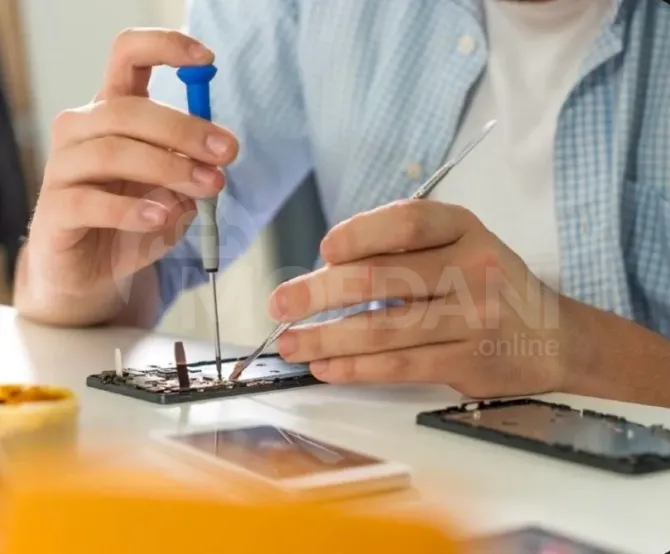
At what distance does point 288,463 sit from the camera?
465 millimetres

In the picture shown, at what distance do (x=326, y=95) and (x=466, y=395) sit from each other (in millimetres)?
562

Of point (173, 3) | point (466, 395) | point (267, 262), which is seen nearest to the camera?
point (466, 395)

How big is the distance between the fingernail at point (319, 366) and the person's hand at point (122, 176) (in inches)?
7.1

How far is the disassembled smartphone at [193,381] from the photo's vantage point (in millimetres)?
658

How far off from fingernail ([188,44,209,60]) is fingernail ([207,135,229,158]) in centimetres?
6

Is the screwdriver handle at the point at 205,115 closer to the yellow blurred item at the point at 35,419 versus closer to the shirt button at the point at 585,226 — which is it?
the yellow blurred item at the point at 35,419

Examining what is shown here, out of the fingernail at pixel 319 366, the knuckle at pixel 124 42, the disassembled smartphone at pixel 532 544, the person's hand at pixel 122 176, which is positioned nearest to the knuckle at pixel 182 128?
the person's hand at pixel 122 176

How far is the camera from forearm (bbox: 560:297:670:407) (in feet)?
2.43

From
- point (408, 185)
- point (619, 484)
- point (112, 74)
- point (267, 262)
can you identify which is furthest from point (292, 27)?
point (619, 484)

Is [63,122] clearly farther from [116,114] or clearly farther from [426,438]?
[426,438]

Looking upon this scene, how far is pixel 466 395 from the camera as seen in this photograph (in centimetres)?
68

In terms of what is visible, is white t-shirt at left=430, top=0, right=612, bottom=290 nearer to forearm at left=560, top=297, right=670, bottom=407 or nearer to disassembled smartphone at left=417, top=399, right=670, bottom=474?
forearm at left=560, top=297, right=670, bottom=407

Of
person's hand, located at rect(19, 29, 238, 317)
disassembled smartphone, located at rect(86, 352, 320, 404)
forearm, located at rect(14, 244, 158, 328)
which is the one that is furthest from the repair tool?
forearm, located at rect(14, 244, 158, 328)

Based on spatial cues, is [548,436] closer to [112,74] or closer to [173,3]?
[112,74]
